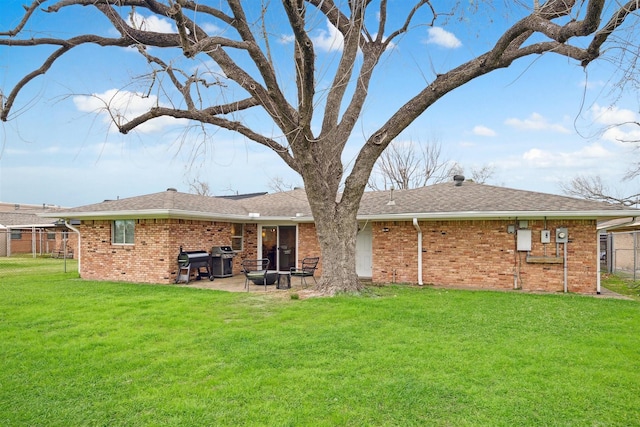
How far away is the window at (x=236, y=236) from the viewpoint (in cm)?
1458

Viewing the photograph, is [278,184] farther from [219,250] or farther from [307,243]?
[219,250]

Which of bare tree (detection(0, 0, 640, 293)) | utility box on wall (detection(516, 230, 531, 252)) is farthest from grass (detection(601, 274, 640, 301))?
bare tree (detection(0, 0, 640, 293))

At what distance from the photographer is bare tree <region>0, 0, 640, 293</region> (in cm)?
584

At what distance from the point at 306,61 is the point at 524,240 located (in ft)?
25.3

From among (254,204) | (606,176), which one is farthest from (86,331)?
(606,176)

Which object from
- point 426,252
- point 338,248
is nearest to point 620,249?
point 426,252

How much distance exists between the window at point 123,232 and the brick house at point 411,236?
0.11 ft

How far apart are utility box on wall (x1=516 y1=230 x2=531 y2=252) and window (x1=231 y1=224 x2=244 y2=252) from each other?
938 cm

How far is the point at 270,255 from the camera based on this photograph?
49.9 feet

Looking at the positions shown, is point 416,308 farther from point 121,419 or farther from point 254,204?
point 254,204

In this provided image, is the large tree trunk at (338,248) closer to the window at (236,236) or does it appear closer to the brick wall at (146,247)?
the brick wall at (146,247)

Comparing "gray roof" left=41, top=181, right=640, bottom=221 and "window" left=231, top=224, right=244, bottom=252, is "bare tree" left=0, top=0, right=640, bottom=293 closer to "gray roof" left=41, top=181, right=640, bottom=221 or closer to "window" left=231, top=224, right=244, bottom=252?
"gray roof" left=41, top=181, right=640, bottom=221

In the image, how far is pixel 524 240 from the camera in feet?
34.7

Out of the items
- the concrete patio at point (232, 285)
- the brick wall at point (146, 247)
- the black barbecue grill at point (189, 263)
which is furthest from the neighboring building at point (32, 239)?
the concrete patio at point (232, 285)
